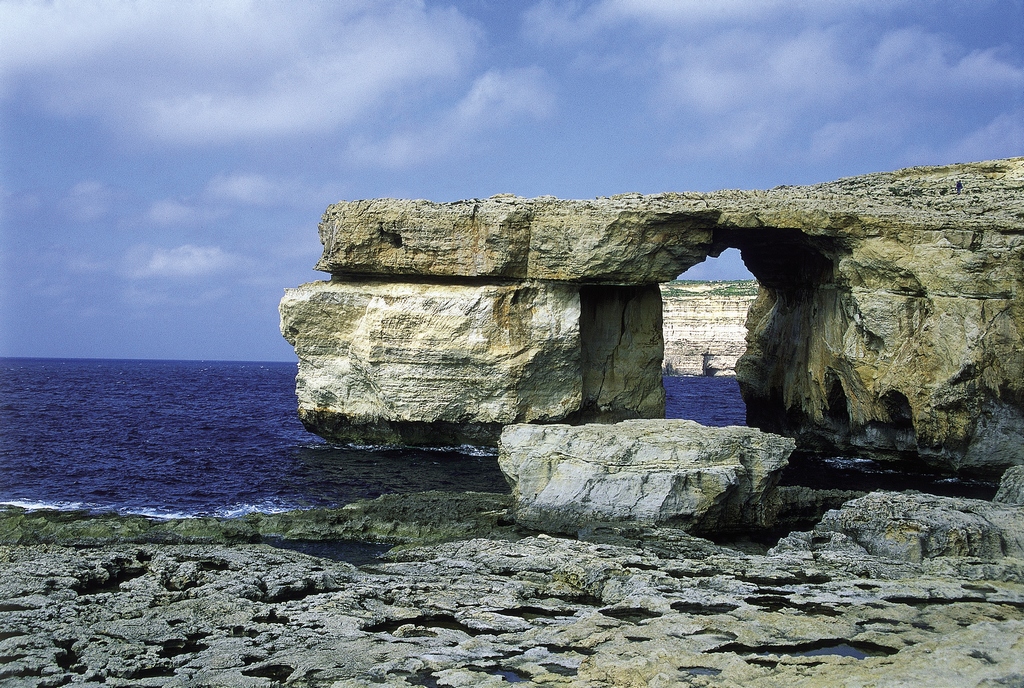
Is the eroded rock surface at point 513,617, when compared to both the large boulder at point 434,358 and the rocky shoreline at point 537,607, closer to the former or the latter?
the rocky shoreline at point 537,607

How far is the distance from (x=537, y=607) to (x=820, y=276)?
19.5m

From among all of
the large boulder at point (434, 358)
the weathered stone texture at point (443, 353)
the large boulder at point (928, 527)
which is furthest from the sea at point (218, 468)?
the large boulder at point (928, 527)

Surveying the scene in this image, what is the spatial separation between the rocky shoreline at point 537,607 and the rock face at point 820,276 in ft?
26.3

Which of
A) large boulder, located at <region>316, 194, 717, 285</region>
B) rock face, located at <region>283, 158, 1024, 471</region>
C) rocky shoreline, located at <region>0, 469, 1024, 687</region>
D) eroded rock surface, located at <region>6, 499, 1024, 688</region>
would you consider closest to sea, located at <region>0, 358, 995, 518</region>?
rock face, located at <region>283, 158, 1024, 471</region>

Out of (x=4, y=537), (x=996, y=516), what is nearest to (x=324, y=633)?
(x=4, y=537)

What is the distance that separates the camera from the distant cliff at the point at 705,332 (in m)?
69.2

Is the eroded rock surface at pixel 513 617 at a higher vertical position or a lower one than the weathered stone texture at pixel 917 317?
lower

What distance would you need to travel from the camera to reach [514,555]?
12.3 meters

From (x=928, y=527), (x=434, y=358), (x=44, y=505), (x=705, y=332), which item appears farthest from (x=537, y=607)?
(x=705, y=332)

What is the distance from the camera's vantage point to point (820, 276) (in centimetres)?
2630

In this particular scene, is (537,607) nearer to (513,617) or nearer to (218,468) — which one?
(513,617)

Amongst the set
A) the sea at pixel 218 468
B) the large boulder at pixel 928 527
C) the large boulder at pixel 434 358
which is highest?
the large boulder at pixel 434 358

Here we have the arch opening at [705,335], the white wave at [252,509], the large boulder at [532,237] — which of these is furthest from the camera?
the arch opening at [705,335]

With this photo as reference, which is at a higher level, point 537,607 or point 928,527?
point 928,527
